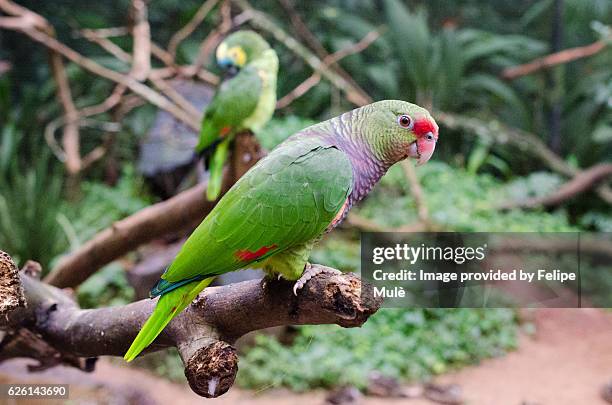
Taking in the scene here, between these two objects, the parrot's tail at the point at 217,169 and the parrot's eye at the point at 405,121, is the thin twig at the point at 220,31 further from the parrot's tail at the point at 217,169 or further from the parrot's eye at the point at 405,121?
the parrot's eye at the point at 405,121

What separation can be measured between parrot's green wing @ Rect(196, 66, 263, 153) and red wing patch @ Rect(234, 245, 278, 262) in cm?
83

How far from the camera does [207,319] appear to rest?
85cm

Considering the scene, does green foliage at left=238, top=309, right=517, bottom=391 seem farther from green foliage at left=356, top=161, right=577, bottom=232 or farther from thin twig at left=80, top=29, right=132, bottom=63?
thin twig at left=80, top=29, right=132, bottom=63

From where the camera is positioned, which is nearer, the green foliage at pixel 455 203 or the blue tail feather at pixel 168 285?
the blue tail feather at pixel 168 285

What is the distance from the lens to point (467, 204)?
2406mm

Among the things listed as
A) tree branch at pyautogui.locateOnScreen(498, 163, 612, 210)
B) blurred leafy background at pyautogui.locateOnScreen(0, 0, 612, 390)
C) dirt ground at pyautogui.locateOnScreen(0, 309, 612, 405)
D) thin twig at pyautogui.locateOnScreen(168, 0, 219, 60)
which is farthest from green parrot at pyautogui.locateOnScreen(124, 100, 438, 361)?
tree branch at pyautogui.locateOnScreen(498, 163, 612, 210)

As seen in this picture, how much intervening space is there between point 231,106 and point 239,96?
0.12 ft

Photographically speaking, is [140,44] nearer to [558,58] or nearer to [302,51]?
[302,51]

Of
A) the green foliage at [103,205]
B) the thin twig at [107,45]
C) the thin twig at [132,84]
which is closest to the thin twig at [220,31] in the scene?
the thin twig at [132,84]

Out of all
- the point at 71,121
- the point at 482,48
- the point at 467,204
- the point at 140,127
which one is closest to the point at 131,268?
the point at 71,121

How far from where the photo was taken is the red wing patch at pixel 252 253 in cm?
81

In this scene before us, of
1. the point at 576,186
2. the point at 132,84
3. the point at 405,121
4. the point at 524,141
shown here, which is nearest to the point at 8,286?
the point at 405,121

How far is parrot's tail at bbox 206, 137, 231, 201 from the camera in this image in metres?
1.39

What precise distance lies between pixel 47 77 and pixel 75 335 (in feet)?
6.71
